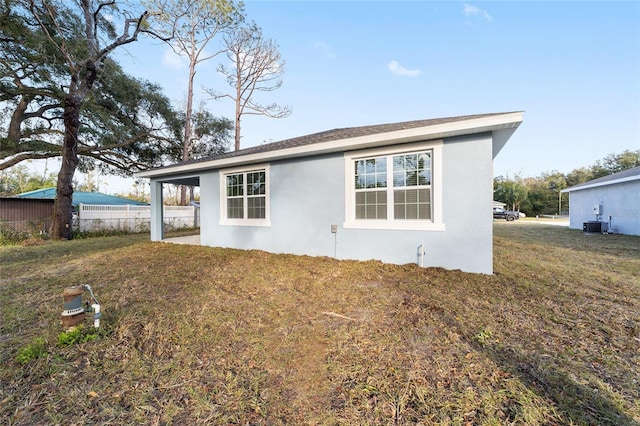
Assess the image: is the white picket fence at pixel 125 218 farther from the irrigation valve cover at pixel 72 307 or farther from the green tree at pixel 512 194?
the green tree at pixel 512 194

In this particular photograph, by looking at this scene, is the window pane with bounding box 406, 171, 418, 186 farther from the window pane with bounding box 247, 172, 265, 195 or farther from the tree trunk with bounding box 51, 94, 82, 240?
the tree trunk with bounding box 51, 94, 82, 240

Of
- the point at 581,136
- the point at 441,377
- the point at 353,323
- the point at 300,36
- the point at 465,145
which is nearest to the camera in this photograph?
the point at 441,377

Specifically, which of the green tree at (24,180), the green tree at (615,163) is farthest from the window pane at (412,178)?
the green tree at (615,163)

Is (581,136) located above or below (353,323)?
above

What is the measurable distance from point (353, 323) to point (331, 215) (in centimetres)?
343

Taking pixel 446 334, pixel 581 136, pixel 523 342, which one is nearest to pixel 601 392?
pixel 523 342

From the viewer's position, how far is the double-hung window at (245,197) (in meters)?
7.47

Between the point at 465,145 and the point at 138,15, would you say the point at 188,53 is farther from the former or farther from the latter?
the point at 465,145

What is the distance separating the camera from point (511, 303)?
361cm

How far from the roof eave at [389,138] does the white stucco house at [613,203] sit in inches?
491

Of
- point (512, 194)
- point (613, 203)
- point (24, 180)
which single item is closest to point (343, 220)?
point (613, 203)

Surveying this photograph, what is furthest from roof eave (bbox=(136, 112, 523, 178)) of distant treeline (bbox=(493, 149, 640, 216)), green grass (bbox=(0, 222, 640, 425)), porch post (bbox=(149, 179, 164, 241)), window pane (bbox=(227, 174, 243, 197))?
distant treeline (bbox=(493, 149, 640, 216))

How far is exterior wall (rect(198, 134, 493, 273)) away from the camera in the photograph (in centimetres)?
481

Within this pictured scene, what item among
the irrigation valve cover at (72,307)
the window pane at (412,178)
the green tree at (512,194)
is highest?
the green tree at (512,194)
